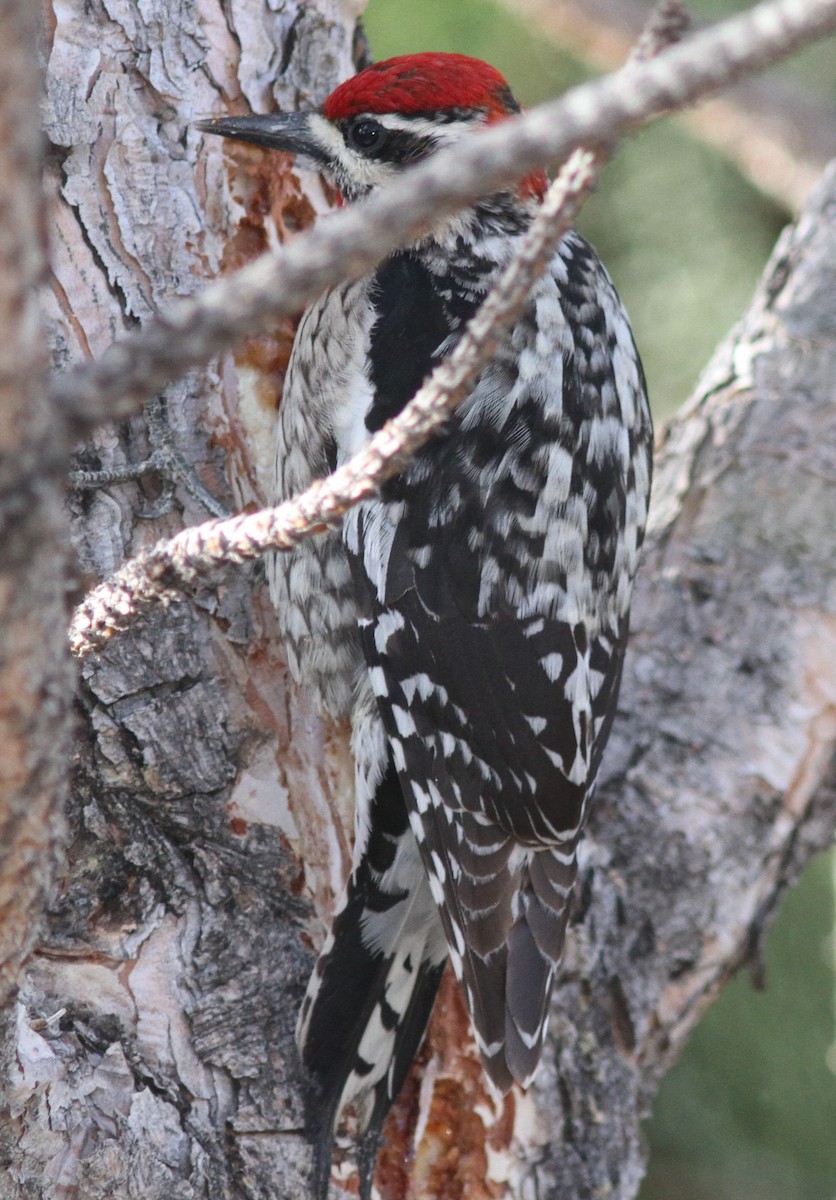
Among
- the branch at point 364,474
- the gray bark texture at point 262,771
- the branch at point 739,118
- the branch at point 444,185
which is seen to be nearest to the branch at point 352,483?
the branch at point 364,474

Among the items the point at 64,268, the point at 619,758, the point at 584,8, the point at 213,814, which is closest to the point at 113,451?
the point at 64,268

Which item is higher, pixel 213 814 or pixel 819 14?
pixel 819 14

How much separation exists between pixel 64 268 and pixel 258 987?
1022mm

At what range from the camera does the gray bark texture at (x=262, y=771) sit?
154cm

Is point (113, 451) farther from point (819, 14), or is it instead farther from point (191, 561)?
point (819, 14)

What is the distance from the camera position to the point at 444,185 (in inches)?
23.5

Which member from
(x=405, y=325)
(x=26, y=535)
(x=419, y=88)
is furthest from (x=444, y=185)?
(x=419, y=88)

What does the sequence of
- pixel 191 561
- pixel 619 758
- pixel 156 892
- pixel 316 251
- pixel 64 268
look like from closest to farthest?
1. pixel 316 251
2. pixel 191 561
3. pixel 156 892
4. pixel 64 268
5. pixel 619 758

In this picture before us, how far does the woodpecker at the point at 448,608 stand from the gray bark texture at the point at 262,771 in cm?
6

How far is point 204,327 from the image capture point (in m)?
0.63

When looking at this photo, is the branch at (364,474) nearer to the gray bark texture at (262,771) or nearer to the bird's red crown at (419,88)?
the gray bark texture at (262,771)

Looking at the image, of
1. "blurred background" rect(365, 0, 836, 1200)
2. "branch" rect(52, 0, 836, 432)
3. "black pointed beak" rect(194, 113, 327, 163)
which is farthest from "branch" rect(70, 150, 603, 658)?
"blurred background" rect(365, 0, 836, 1200)

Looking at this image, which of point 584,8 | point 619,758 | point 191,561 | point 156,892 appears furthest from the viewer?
point 584,8

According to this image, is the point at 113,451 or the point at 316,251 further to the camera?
the point at 113,451
